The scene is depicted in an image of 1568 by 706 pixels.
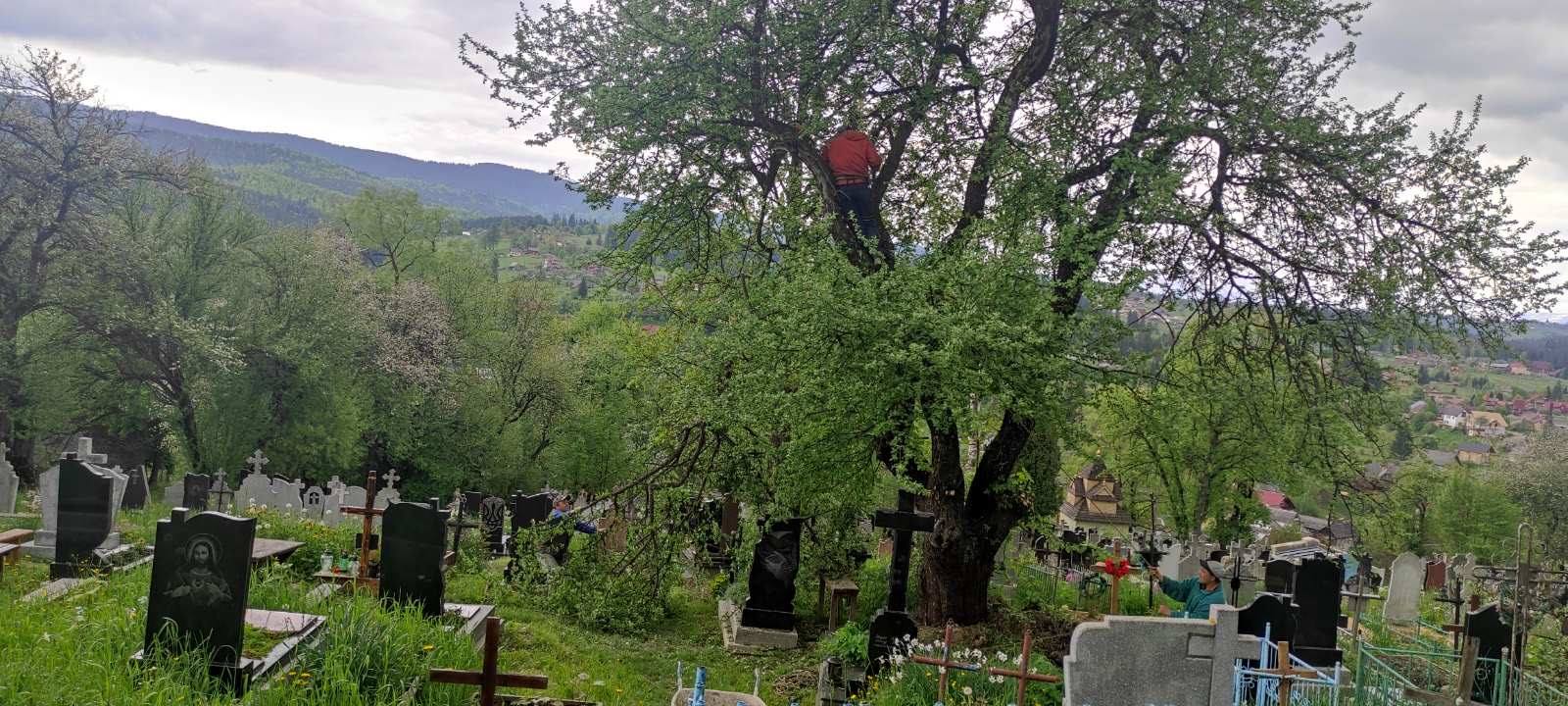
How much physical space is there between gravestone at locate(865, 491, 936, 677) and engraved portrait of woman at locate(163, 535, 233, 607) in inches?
228

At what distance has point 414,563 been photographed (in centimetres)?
858

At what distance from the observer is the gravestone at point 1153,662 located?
6.68m

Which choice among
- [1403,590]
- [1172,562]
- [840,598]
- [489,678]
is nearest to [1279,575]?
[1172,562]

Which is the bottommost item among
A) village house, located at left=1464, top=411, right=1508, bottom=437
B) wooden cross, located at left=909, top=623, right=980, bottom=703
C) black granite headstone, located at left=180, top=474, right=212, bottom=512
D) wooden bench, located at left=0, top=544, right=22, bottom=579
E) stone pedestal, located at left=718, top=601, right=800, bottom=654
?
stone pedestal, located at left=718, top=601, right=800, bottom=654

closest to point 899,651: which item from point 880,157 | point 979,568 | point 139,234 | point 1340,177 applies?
point 979,568

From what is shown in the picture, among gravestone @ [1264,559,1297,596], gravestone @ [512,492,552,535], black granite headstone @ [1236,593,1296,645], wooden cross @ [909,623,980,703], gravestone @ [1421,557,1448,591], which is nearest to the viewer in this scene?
wooden cross @ [909,623,980,703]

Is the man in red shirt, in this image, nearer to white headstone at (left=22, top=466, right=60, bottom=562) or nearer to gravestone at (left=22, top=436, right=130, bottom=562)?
gravestone at (left=22, top=436, right=130, bottom=562)

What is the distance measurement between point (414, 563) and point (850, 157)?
644 centimetres

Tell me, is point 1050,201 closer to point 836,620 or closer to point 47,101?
point 836,620

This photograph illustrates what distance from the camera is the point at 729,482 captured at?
12758 millimetres

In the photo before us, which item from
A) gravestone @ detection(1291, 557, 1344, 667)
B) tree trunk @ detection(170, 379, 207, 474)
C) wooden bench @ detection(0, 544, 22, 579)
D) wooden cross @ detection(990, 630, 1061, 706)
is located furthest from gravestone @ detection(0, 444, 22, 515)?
gravestone @ detection(1291, 557, 1344, 667)

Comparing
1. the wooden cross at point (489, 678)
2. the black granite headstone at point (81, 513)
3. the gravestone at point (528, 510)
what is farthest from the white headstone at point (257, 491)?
the wooden cross at point (489, 678)

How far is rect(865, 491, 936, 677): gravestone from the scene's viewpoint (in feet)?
32.1

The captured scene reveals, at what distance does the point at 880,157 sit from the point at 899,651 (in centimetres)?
577
